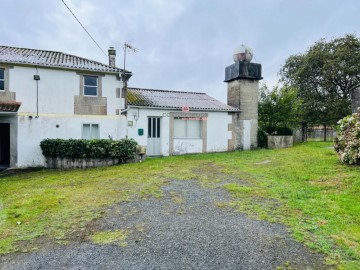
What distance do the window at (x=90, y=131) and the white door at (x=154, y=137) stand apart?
3.09m

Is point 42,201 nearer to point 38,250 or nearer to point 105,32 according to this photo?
point 38,250

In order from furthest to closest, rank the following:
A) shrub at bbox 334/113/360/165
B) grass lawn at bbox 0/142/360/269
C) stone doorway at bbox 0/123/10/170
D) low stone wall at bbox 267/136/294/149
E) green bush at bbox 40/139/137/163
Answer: low stone wall at bbox 267/136/294/149 → stone doorway at bbox 0/123/10/170 → green bush at bbox 40/139/137/163 → shrub at bbox 334/113/360/165 → grass lawn at bbox 0/142/360/269

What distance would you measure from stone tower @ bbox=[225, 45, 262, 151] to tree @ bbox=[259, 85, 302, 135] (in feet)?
5.43

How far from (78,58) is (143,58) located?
14.3 feet

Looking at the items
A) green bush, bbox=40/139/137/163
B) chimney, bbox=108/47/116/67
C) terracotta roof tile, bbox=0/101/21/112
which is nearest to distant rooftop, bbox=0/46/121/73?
chimney, bbox=108/47/116/67

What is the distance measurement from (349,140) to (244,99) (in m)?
9.21

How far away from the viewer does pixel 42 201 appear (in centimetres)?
695

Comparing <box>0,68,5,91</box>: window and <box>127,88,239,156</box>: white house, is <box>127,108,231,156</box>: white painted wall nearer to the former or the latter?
<box>127,88,239,156</box>: white house

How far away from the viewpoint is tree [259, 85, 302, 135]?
792 inches

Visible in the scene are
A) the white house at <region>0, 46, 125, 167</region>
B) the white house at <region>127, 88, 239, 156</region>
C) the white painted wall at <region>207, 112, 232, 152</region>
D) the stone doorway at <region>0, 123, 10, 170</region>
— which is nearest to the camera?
the white house at <region>0, 46, 125, 167</region>

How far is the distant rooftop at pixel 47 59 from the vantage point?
531 inches

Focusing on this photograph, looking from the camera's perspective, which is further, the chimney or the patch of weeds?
the chimney

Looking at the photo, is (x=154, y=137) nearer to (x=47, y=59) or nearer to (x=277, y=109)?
(x=47, y=59)

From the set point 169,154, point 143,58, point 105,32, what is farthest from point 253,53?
point 105,32
